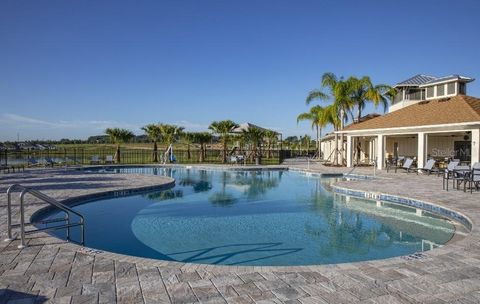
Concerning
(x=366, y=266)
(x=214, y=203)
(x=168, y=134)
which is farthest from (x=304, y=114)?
(x=366, y=266)

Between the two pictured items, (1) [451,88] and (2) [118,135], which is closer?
(1) [451,88]

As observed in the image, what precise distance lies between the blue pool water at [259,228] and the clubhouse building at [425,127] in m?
9.13

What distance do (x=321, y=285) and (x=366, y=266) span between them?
101cm

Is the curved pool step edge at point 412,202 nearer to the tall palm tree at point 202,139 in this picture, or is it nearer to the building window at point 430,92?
the building window at point 430,92

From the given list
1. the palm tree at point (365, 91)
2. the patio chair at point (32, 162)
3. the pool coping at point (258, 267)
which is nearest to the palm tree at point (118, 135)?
the patio chair at point (32, 162)

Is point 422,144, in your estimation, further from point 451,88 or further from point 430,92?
point 430,92

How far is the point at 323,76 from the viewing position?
1037 inches

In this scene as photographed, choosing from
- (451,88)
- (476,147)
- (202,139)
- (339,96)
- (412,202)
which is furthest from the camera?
(202,139)

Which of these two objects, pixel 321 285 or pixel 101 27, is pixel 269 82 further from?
pixel 321 285

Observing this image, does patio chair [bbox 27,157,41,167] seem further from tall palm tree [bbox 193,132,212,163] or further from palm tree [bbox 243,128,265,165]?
palm tree [bbox 243,128,265,165]

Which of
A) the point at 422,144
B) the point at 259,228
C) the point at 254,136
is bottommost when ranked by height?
the point at 259,228

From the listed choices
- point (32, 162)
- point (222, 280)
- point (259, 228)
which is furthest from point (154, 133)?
point (222, 280)

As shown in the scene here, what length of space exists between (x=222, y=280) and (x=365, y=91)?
25075 mm

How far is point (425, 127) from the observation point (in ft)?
62.4
